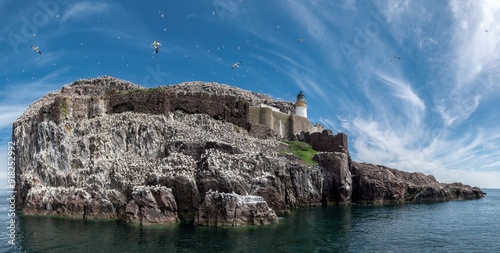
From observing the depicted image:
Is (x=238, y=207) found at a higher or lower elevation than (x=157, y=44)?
lower

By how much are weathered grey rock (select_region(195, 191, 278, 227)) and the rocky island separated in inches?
4.6

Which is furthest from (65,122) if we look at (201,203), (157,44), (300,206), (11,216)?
(300,206)

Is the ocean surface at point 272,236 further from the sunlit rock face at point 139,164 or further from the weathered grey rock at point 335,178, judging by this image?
the weathered grey rock at point 335,178

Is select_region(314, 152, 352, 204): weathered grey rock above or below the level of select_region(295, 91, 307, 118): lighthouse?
below

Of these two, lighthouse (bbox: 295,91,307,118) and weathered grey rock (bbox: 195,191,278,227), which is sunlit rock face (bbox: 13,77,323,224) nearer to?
weathered grey rock (bbox: 195,191,278,227)

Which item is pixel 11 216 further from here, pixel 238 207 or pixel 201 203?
pixel 238 207

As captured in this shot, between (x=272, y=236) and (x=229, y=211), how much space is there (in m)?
7.12

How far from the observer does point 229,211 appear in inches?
1763

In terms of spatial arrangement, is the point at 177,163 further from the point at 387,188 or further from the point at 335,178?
the point at 387,188

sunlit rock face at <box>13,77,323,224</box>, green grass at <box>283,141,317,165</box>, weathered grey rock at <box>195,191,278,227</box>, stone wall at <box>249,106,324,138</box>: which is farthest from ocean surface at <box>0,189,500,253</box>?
stone wall at <box>249,106,324,138</box>

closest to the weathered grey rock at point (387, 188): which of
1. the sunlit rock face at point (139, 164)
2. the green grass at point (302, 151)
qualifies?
the green grass at point (302, 151)

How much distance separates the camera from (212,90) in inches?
3962

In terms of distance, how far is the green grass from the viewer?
243ft

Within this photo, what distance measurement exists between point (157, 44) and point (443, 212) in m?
53.9
